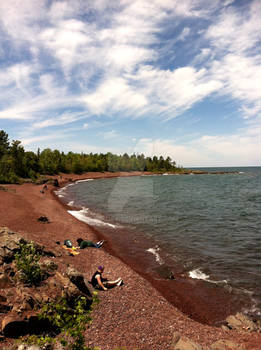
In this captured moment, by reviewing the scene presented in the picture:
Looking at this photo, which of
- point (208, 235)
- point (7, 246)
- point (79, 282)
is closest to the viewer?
point (79, 282)

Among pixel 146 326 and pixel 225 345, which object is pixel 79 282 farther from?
pixel 225 345

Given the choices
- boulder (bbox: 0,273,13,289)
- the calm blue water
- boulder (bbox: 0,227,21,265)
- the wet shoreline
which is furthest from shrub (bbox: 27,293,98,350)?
the calm blue water

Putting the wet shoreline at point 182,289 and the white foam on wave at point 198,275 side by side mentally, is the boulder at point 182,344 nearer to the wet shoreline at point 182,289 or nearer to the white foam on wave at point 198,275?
the wet shoreline at point 182,289

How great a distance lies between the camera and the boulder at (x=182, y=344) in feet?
23.8

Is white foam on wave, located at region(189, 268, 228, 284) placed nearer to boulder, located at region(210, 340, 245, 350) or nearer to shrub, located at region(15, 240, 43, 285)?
boulder, located at region(210, 340, 245, 350)

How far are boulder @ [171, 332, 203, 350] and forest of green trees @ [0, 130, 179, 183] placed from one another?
61.0m

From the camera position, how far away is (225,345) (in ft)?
26.3

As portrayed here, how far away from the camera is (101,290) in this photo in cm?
1106

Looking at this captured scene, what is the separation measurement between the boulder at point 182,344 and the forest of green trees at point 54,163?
2403 inches

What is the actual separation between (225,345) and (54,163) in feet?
365

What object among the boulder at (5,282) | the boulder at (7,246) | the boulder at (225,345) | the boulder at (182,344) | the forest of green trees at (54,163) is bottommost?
the boulder at (225,345)

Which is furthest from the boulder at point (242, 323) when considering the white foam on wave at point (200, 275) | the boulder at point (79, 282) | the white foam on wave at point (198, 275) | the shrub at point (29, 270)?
the shrub at point (29, 270)

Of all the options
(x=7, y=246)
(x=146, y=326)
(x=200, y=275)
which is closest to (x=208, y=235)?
(x=200, y=275)

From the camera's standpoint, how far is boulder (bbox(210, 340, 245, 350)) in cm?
784
